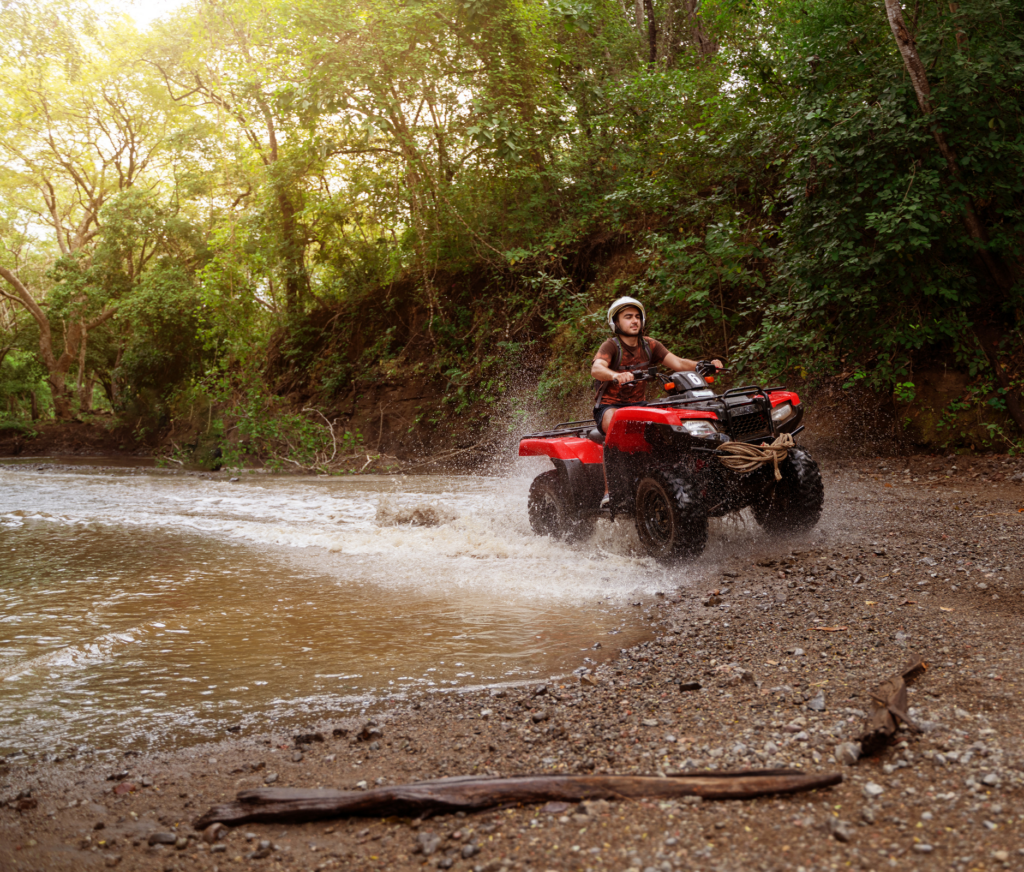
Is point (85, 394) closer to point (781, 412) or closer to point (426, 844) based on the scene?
point (781, 412)

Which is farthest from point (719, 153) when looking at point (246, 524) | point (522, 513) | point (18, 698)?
point (18, 698)

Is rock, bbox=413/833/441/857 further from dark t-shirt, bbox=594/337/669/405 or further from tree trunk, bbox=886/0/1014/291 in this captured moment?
tree trunk, bbox=886/0/1014/291

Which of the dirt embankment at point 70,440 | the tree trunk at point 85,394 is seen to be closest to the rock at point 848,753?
the dirt embankment at point 70,440

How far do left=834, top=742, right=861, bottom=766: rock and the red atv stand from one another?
278cm

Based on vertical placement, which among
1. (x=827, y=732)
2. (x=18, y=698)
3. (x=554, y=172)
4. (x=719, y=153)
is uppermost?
(x=554, y=172)

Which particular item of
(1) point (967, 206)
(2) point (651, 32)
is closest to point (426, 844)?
(1) point (967, 206)

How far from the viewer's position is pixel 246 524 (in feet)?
29.3

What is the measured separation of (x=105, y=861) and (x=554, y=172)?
534 inches

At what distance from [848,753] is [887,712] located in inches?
10.3

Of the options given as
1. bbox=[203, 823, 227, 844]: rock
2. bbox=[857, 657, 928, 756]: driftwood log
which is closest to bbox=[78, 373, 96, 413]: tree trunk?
bbox=[203, 823, 227, 844]: rock

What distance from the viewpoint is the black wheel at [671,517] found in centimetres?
527

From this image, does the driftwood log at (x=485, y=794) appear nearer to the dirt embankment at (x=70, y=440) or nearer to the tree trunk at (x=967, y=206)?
the tree trunk at (x=967, y=206)

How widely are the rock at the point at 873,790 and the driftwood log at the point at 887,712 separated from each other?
197 millimetres

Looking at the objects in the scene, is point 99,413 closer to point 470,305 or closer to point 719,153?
point 470,305
